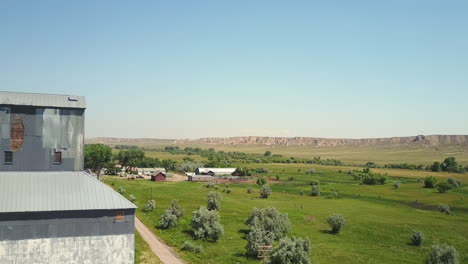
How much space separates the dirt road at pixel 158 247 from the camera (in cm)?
3978

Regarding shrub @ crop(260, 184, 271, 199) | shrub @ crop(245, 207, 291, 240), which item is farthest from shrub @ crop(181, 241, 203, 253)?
shrub @ crop(260, 184, 271, 199)

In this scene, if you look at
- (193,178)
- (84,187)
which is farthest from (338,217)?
(193,178)

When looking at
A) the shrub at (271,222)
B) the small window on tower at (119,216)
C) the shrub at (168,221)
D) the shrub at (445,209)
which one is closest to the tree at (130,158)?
the shrub at (168,221)

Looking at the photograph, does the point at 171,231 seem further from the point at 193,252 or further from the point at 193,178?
the point at 193,178

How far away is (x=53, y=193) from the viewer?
29328mm

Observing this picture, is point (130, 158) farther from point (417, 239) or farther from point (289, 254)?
point (289, 254)

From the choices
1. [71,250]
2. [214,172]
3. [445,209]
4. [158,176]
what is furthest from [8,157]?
[214,172]

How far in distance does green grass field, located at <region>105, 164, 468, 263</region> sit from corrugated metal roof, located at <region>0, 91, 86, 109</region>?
62.6 ft

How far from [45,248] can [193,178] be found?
90.7m

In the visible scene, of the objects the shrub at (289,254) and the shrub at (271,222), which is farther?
the shrub at (271,222)

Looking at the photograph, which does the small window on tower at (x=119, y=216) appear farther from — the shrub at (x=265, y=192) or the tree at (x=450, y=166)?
the tree at (x=450, y=166)

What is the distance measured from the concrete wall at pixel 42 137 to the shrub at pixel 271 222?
2462 centimetres

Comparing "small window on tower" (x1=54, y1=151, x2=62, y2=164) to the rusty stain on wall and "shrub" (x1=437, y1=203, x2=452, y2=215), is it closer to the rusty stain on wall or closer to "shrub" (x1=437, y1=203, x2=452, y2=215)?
the rusty stain on wall

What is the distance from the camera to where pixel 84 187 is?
101 feet
